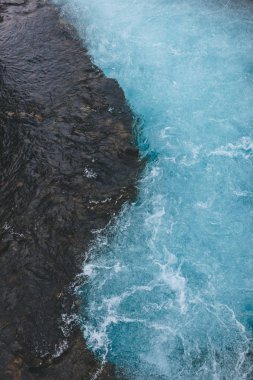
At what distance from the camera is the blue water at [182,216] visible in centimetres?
813

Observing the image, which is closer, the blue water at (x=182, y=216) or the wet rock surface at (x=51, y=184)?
the wet rock surface at (x=51, y=184)

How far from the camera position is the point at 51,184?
10852 millimetres

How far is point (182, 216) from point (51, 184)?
173 inches

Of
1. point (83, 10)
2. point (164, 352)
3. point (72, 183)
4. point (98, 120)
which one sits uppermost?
point (83, 10)

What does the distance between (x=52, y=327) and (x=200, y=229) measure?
16.8ft

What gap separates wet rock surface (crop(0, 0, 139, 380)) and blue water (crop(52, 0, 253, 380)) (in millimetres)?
588

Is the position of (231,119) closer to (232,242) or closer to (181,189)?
(181,189)

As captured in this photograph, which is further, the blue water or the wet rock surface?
the blue water

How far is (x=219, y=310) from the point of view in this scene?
8.63 m

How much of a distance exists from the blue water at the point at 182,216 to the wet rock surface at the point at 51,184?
23.1 inches

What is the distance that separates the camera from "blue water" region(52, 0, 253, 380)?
813cm

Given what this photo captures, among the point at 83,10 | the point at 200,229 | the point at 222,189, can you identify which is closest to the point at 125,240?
the point at 200,229

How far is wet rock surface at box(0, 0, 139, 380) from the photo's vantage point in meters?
7.99

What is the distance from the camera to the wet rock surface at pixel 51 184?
7988 mm
